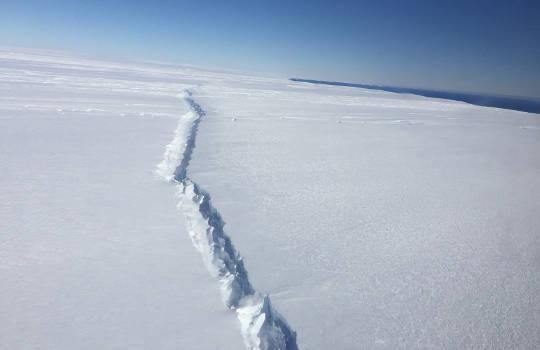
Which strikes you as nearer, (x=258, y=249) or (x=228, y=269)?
(x=228, y=269)

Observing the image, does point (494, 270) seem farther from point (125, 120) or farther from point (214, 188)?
point (125, 120)

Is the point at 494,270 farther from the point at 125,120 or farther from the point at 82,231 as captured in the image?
the point at 125,120

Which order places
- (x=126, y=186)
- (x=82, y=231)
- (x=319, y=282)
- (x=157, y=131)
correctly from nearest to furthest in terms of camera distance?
(x=319, y=282), (x=82, y=231), (x=126, y=186), (x=157, y=131)

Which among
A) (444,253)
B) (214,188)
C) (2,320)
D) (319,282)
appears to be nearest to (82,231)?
(2,320)

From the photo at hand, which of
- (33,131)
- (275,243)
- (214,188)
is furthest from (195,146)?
(275,243)

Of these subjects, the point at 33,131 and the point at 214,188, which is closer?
the point at 214,188

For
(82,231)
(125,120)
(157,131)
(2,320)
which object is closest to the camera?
(2,320)

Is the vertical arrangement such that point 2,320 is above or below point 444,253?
below
